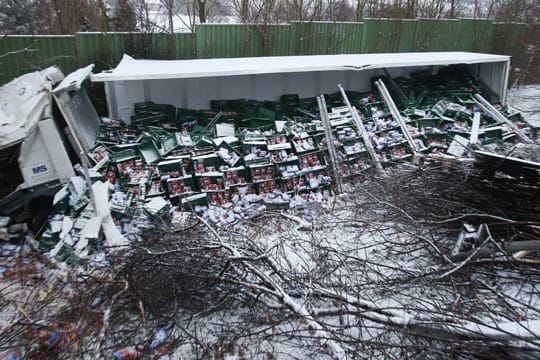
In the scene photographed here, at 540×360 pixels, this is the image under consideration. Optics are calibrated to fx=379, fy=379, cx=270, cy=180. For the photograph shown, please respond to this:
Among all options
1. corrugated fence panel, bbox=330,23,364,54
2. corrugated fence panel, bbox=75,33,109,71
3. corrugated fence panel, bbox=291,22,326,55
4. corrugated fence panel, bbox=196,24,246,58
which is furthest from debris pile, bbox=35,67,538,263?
corrugated fence panel, bbox=330,23,364,54

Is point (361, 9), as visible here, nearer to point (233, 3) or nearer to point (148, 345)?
point (233, 3)

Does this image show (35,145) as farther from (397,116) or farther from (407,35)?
(407,35)

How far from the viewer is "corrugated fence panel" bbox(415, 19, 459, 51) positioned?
12.6 metres

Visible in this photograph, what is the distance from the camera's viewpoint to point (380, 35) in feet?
40.0

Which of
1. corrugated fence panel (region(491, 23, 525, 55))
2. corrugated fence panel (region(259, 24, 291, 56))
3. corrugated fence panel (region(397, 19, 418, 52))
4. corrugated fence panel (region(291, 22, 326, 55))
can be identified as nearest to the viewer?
corrugated fence panel (region(259, 24, 291, 56))

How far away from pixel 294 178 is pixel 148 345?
3.84 meters

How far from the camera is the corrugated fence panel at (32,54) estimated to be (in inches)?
308

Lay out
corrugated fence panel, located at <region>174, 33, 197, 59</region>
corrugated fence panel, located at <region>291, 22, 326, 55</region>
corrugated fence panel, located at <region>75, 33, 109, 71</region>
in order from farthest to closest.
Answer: corrugated fence panel, located at <region>291, 22, 326, 55</region> < corrugated fence panel, located at <region>174, 33, 197, 59</region> < corrugated fence panel, located at <region>75, 33, 109, 71</region>

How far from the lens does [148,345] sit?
3072 millimetres

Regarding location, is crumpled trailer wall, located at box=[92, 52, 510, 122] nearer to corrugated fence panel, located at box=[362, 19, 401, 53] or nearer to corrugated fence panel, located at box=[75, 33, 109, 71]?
corrugated fence panel, located at box=[75, 33, 109, 71]

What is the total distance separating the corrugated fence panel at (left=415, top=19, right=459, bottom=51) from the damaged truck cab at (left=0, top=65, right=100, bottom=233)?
1089 cm

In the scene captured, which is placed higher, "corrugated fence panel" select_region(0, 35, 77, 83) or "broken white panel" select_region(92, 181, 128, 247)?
"corrugated fence panel" select_region(0, 35, 77, 83)

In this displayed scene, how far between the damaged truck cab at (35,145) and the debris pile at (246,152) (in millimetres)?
316

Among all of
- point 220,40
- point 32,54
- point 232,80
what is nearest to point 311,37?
point 220,40
